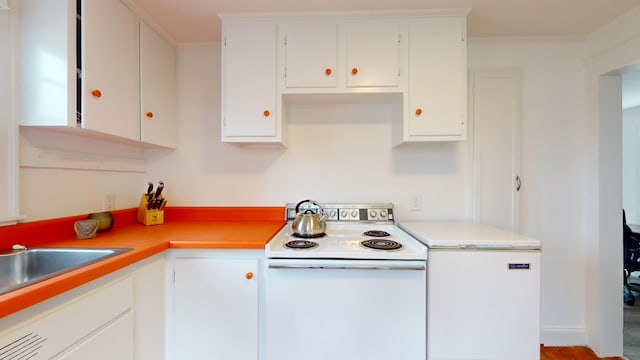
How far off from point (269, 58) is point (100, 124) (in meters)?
1.00

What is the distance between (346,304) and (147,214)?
1493 mm

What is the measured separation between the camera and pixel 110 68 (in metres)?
1.42

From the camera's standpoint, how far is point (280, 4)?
1.60m

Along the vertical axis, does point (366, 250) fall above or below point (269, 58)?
below

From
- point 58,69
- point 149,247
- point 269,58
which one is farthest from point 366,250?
point 58,69

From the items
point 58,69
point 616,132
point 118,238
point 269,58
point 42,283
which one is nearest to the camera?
point 42,283

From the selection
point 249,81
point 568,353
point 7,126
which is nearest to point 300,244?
point 249,81

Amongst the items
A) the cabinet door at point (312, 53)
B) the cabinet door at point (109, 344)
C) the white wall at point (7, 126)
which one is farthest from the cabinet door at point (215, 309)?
the cabinet door at point (312, 53)

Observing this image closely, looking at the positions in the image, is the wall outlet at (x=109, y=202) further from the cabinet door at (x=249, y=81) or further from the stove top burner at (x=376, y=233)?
the stove top burner at (x=376, y=233)

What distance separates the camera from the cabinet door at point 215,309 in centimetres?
137

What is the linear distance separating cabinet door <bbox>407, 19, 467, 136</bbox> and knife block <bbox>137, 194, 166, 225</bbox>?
1890 mm

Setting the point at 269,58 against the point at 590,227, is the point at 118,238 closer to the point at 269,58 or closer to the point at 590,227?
the point at 269,58

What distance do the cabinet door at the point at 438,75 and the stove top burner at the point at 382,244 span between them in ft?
2.43

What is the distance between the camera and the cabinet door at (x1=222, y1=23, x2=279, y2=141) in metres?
1.70
